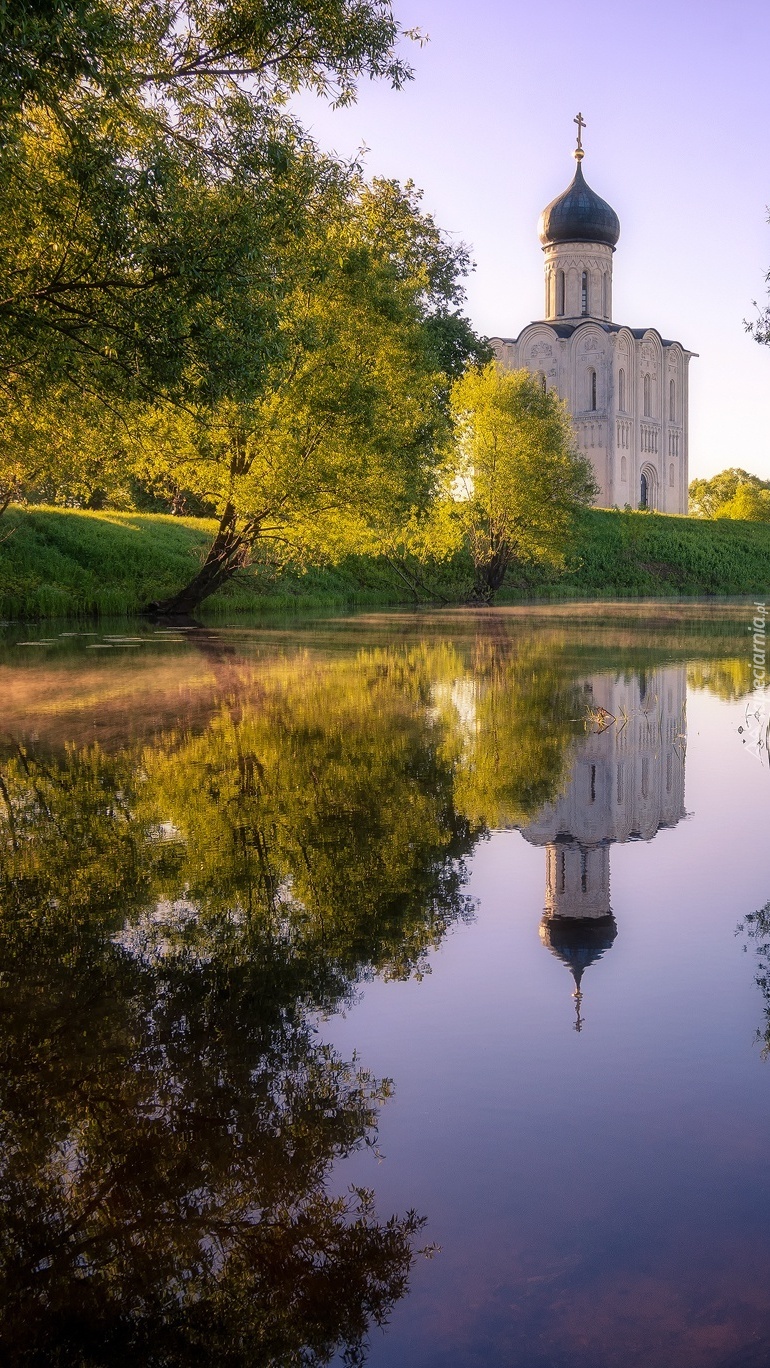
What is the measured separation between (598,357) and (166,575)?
6483cm

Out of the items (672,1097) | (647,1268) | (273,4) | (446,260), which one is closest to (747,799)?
(672,1097)

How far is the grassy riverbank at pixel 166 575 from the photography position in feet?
99.1

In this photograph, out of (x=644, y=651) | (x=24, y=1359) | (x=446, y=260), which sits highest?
(x=446, y=260)

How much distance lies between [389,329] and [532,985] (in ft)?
77.6

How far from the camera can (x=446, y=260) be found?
3503cm

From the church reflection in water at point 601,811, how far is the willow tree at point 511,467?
98.8 feet

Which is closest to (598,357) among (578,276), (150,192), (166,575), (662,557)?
(578,276)

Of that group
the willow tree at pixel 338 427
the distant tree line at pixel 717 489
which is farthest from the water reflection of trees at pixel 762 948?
the distant tree line at pixel 717 489

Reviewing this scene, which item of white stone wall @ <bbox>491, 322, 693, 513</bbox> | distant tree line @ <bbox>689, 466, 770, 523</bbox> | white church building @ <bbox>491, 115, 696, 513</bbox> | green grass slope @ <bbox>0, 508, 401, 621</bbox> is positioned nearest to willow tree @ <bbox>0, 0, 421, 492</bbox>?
green grass slope @ <bbox>0, 508, 401, 621</bbox>

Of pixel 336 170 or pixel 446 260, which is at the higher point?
pixel 446 260

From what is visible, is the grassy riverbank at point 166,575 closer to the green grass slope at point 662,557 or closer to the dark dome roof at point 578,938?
the green grass slope at point 662,557

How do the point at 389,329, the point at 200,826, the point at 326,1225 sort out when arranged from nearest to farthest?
1. the point at 326,1225
2. the point at 200,826
3. the point at 389,329

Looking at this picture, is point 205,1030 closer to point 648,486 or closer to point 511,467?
point 511,467

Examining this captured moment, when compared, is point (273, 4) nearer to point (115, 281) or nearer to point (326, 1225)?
point (115, 281)
